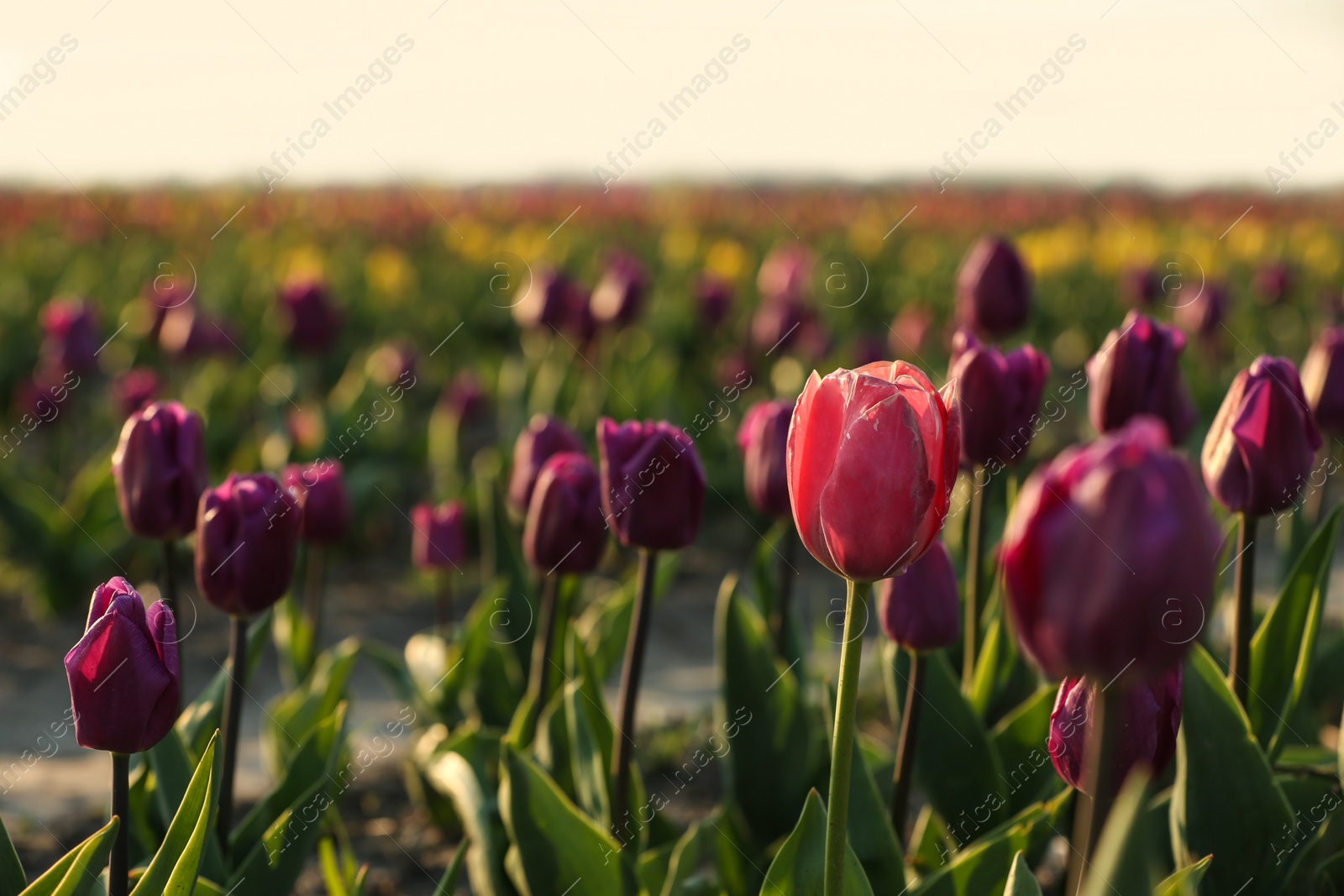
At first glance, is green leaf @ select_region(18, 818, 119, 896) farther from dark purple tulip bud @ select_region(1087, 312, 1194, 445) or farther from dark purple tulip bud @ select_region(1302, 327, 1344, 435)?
dark purple tulip bud @ select_region(1302, 327, 1344, 435)

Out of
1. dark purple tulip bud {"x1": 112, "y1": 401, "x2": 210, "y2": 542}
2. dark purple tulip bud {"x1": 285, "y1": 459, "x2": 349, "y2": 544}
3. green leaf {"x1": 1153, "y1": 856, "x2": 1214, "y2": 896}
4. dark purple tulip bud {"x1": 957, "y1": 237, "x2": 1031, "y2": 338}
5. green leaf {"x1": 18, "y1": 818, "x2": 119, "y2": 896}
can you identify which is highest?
dark purple tulip bud {"x1": 957, "y1": 237, "x2": 1031, "y2": 338}

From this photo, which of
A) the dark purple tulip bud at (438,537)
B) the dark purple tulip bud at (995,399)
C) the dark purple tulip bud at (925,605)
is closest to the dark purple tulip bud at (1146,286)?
the dark purple tulip bud at (438,537)

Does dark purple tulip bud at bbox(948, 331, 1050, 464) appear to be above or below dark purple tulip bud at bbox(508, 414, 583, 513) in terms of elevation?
above

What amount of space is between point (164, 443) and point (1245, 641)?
1664 mm

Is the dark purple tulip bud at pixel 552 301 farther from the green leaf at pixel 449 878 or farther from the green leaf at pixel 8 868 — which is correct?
the green leaf at pixel 8 868

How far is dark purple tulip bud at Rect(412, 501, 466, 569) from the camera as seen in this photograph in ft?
9.57

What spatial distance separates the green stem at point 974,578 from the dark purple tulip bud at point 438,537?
1.33 meters

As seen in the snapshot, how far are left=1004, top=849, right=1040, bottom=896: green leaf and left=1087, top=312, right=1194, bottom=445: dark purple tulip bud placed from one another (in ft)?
2.86

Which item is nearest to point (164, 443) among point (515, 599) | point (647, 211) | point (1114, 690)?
point (515, 599)

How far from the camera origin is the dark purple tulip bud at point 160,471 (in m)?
1.77

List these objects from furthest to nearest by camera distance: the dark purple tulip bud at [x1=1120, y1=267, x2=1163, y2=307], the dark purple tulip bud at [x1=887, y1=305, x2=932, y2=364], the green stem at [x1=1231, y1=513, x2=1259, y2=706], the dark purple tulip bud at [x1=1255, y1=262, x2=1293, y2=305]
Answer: the dark purple tulip bud at [x1=1255, y1=262, x2=1293, y2=305]
the dark purple tulip bud at [x1=1120, y1=267, x2=1163, y2=307]
the dark purple tulip bud at [x1=887, y1=305, x2=932, y2=364]
the green stem at [x1=1231, y1=513, x2=1259, y2=706]

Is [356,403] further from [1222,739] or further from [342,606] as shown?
[1222,739]

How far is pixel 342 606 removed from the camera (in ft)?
14.7

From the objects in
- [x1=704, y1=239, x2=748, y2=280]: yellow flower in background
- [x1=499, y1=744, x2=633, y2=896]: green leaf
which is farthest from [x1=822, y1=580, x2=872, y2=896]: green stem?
[x1=704, y1=239, x2=748, y2=280]: yellow flower in background
